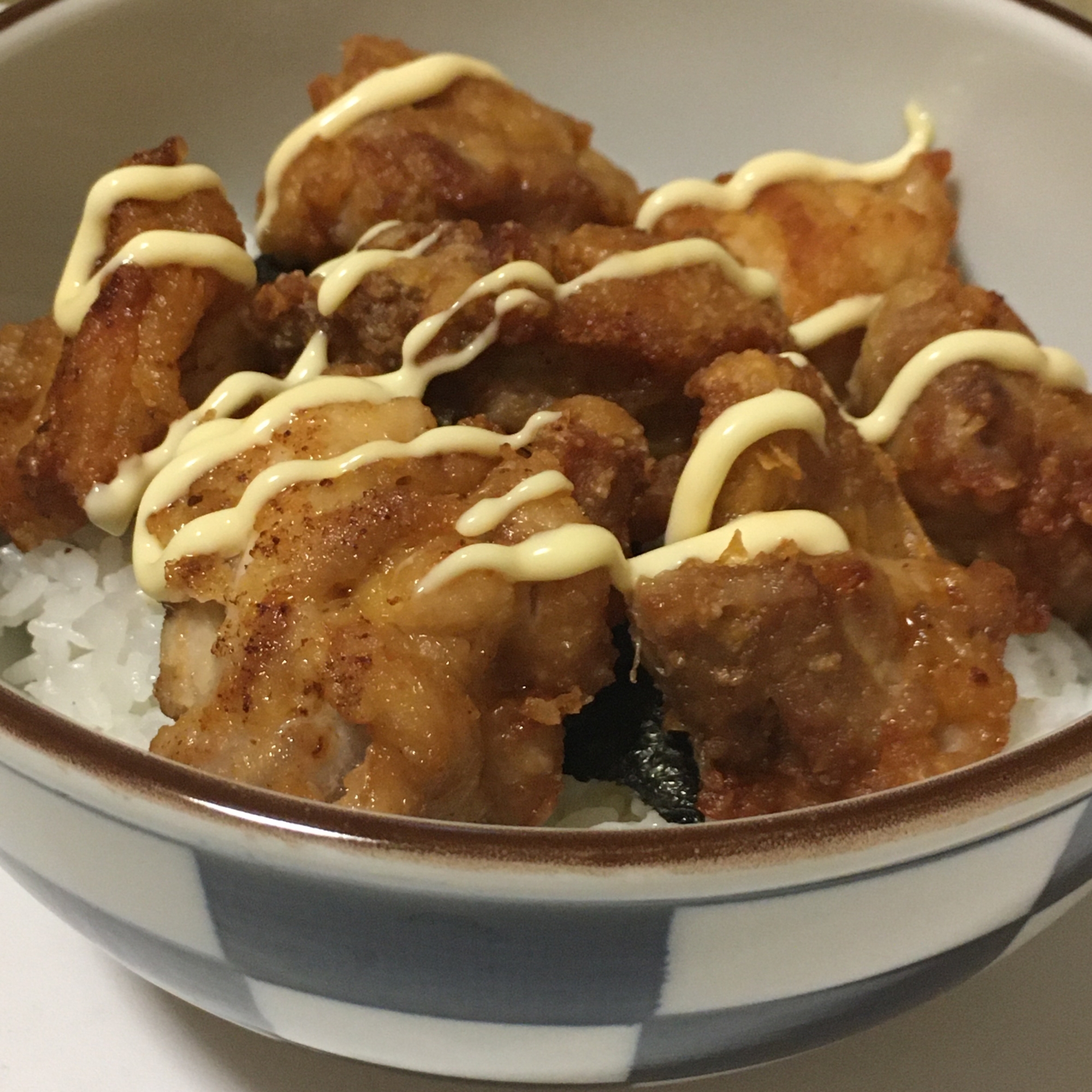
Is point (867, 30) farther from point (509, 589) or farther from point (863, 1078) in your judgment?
point (863, 1078)

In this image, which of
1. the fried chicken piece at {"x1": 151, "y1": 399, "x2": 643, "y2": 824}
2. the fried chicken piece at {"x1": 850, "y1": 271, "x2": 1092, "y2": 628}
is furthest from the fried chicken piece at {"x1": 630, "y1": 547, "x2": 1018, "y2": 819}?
the fried chicken piece at {"x1": 850, "y1": 271, "x2": 1092, "y2": 628}

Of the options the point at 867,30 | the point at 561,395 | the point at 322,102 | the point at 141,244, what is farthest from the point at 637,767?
the point at 867,30

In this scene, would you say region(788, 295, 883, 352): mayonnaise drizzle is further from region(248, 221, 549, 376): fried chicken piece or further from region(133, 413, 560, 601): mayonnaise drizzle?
region(133, 413, 560, 601): mayonnaise drizzle

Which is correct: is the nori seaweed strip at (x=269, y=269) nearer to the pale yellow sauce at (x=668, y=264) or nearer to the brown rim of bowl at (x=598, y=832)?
the pale yellow sauce at (x=668, y=264)

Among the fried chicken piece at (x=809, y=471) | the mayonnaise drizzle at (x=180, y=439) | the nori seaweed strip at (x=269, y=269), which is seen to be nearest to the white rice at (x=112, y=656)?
the mayonnaise drizzle at (x=180, y=439)

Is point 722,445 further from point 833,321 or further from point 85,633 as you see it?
point 85,633

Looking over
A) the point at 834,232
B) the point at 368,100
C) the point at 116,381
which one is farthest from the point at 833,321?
the point at 116,381
